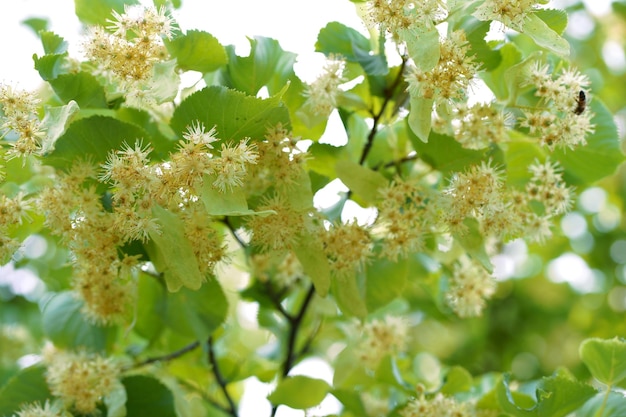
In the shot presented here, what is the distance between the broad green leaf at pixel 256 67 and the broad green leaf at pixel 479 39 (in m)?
0.31

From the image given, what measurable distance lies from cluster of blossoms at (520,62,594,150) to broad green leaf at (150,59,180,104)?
57 cm

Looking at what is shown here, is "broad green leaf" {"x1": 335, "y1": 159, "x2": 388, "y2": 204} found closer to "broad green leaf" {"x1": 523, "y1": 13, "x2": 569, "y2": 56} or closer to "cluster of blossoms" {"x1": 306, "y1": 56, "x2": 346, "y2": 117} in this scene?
"cluster of blossoms" {"x1": 306, "y1": 56, "x2": 346, "y2": 117}

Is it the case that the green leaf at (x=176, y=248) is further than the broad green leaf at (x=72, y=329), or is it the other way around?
the broad green leaf at (x=72, y=329)

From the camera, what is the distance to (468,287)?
152cm

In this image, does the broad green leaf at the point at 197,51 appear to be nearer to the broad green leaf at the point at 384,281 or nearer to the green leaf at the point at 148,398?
the broad green leaf at the point at 384,281

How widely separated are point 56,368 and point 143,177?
0.56 m

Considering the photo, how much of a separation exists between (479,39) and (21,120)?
69 cm

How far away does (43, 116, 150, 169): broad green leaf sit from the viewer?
3.72 ft

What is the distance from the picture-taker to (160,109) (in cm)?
134

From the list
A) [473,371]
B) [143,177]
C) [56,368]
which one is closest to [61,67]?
[143,177]

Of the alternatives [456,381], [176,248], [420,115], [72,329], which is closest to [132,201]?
[176,248]

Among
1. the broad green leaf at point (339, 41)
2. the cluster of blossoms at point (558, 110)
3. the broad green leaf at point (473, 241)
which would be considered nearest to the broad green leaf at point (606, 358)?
the broad green leaf at point (473, 241)

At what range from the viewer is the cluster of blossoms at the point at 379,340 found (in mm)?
1674

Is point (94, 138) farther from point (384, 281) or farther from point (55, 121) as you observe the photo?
point (384, 281)
